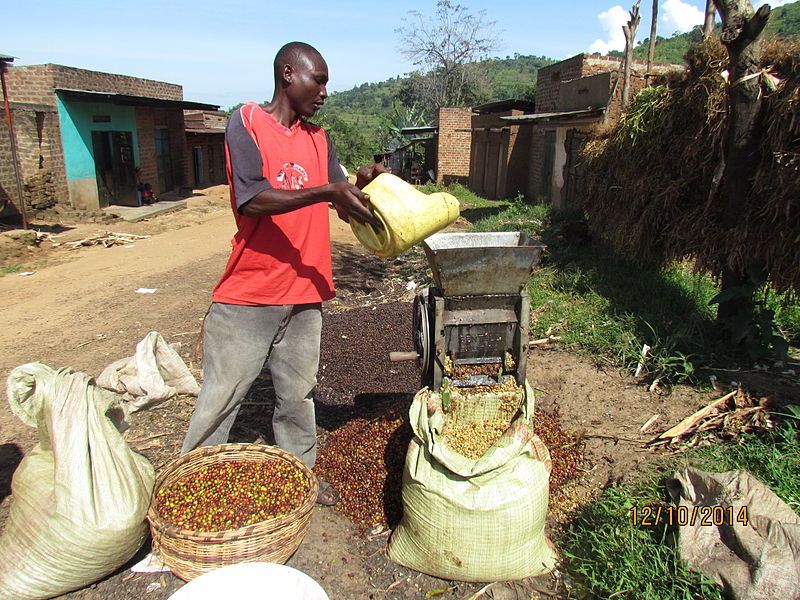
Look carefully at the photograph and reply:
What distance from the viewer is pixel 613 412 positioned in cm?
396

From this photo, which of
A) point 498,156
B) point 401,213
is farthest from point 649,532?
point 498,156

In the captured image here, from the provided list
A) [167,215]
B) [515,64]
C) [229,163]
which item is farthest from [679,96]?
[515,64]

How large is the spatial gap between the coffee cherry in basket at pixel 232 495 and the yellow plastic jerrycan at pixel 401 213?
44.8 inches

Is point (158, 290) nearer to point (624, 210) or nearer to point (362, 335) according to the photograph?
point (362, 335)

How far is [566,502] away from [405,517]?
93 cm

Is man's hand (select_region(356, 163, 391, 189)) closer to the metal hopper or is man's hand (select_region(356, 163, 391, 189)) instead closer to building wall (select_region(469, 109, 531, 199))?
the metal hopper

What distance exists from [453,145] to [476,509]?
1995cm

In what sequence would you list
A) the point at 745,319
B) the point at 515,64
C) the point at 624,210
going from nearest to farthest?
the point at 745,319
the point at 624,210
the point at 515,64

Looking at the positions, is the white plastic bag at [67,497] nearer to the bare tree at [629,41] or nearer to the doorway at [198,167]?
the bare tree at [629,41]

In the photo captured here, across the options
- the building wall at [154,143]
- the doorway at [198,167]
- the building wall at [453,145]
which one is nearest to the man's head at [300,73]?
the building wall at [154,143]

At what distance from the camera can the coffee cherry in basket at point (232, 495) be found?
2412 mm

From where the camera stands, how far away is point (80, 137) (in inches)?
535

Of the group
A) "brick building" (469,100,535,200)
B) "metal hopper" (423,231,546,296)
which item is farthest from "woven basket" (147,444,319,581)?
"brick building" (469,100,535,200)

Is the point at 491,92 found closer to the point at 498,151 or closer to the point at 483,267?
the point at 498,151
